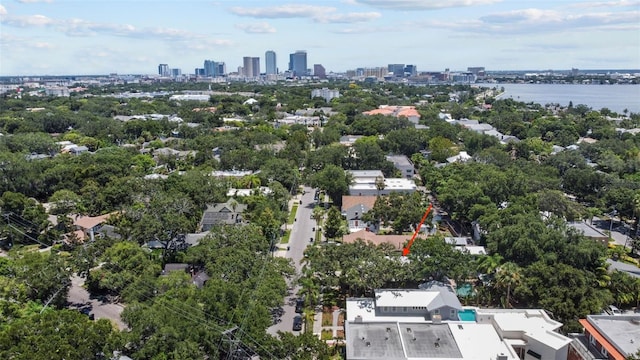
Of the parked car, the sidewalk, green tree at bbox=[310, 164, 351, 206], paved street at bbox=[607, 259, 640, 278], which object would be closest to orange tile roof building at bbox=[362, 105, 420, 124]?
green tree at bbox=[310, 164, 351, 206]

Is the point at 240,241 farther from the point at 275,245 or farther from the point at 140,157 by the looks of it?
the point at 140,157

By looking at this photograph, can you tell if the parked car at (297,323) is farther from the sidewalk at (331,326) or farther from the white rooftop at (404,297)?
the white rooftop at (404,297)

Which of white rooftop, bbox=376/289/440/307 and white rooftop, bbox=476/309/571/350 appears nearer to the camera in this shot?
white rooftop, bbox=476/309/571/350

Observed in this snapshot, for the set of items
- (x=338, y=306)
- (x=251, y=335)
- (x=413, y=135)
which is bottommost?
(x=338, y=306)

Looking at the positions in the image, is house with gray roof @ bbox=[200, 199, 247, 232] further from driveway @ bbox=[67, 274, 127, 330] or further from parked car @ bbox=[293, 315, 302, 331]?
parked car @ bbox=[293, 315, 302, 331]

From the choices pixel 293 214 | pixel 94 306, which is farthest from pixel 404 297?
pixel 293 214

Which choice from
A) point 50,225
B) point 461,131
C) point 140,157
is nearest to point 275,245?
point 50,225

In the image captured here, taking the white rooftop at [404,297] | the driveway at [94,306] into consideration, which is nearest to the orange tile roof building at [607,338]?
the white rooftop at [404,297]

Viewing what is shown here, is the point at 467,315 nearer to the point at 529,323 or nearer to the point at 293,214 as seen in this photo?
the point at 529,323
